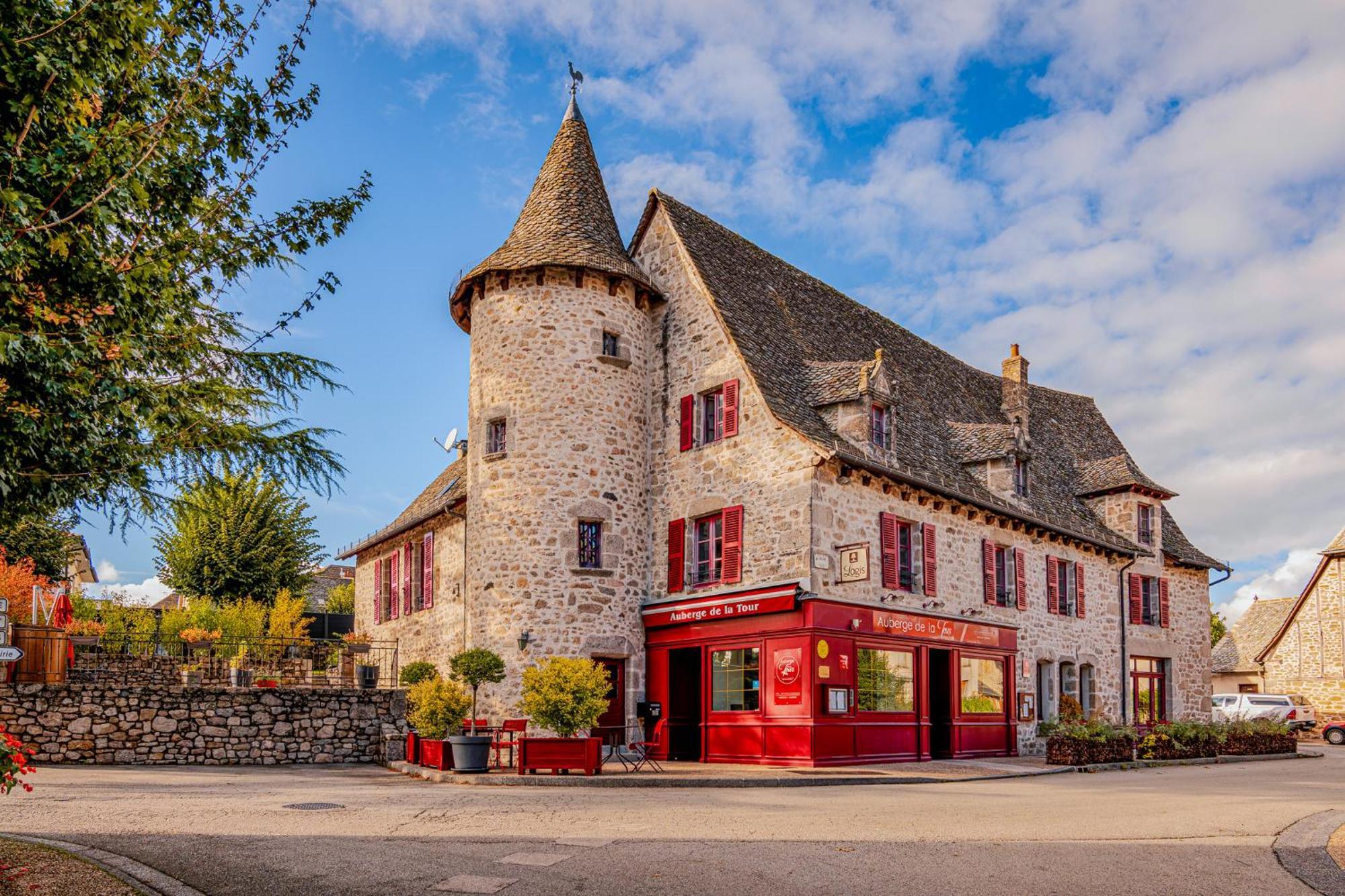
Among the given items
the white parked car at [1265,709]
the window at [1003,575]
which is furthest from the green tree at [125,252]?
the white parked car at [1265,709]

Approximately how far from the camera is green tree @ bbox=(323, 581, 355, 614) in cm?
5493

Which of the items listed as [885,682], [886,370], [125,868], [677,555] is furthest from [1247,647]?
[125,868]

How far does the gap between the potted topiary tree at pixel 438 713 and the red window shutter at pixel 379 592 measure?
12.1 m

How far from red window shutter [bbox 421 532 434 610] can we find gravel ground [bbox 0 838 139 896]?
17.1 m

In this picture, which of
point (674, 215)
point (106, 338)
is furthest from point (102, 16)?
point (674, 215)

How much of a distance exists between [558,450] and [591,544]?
6.32 ft

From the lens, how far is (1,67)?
6.58 m

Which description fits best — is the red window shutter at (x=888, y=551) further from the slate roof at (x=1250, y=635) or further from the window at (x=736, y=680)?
the slate roof at (x=1250, y=635)

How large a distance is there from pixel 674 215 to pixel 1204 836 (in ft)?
54.3

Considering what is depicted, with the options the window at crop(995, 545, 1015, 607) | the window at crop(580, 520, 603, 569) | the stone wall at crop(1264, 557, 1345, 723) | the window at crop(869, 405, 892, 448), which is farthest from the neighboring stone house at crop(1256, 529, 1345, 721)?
the window at crop(580, 520, 603, 569)

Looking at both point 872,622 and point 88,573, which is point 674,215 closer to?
point 872,622

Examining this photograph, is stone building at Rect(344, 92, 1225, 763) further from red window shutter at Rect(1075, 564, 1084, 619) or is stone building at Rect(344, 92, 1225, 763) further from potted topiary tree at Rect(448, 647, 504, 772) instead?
potted topiary tree at Rect(448, 647, 504, 772)

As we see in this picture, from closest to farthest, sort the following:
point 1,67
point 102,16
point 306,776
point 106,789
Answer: point 1,67 < point 102,16 < point 106,789 < point 306,776

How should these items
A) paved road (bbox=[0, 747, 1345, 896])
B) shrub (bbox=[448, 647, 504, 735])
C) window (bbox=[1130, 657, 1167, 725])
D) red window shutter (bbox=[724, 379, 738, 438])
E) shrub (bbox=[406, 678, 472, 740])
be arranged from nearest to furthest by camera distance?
paved road (bbox=[0, 747, 1345, 896]) < shrub (bbox=[406, 678, 472, 740]) < shrub (bbox=[448, 647, 504, 735]) < red window shutter (bbox=[724, 379, 738, 438]) < window (bbox=[1130, 657, 1167, 725])
